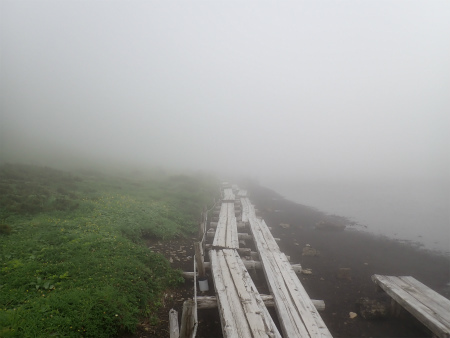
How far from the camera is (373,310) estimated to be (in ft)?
31.3

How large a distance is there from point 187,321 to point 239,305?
118 inches

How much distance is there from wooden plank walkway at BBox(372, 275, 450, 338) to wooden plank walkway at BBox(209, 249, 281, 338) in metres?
4.93

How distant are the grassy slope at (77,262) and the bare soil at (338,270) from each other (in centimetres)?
100

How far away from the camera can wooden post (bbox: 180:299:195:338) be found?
5168 millimetres

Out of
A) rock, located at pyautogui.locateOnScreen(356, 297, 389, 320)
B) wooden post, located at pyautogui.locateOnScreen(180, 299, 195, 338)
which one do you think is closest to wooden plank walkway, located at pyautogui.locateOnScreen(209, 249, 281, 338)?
wooden post, located at pyautogui.locateOnScreen(180, 299, 195, 338)

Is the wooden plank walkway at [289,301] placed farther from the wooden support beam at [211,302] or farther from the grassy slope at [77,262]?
the grassy slope at [77,262]

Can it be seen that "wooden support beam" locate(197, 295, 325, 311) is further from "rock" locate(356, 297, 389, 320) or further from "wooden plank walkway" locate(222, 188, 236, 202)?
"wooden plank walkway" locate(222, 188, 236, 202)

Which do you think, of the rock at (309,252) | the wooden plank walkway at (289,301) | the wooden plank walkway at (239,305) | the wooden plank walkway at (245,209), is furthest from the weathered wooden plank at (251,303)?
the wooden plank walkway at (245,209)

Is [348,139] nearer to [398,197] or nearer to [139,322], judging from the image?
[398,197]

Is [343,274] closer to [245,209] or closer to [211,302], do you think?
[211,302]

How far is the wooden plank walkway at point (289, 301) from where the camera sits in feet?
23.6

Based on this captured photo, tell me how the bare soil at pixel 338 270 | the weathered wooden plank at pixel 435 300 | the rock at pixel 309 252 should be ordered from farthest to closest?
1. the rock at pixel 309 252
2. the bare soil at pixel 338 270
3. the weathered wooden plank at pixel 435 300

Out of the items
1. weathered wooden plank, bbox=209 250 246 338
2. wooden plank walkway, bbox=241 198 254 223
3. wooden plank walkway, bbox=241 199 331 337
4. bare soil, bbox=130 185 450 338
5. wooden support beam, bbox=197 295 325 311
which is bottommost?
bare soil, bbox=130 185 450 338

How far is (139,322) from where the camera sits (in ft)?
23.5
